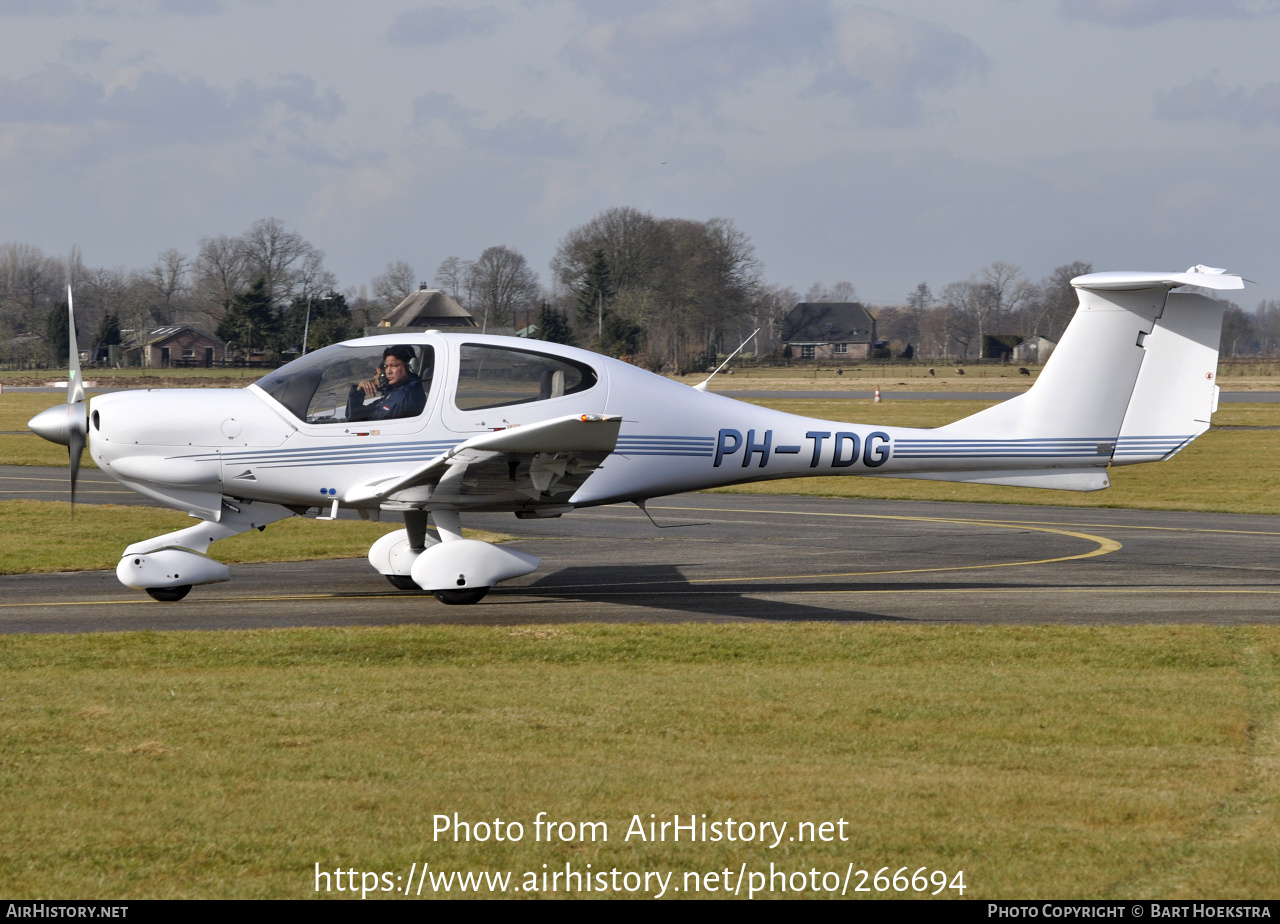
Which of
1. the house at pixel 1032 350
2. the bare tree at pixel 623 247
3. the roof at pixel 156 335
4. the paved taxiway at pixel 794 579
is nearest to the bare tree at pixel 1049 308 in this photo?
the house at pixel 1032 350

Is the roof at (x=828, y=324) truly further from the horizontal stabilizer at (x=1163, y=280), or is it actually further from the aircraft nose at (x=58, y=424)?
the aircraft nose at (x=58, y=424)

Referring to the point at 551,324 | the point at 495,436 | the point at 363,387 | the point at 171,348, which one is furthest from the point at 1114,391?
the point at 171,348

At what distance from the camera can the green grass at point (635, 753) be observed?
201 inches

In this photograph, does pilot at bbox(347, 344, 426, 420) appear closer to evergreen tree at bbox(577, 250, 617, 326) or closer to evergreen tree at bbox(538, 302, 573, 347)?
evergreen tree at bbox(538, 302, 573, 347)

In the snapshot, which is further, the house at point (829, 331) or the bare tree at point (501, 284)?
the house at point (829, 331)

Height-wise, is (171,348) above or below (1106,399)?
below

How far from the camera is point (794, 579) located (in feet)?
46.7

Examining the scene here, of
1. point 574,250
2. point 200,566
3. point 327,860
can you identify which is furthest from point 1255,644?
point 574,250

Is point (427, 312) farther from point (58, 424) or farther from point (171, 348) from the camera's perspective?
point (58, 424)

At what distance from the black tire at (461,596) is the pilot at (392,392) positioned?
185cm

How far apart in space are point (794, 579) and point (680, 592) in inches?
64.8

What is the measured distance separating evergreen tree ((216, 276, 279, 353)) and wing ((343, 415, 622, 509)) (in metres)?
47.9

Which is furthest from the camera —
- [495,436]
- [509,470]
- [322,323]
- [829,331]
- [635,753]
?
[829,331]

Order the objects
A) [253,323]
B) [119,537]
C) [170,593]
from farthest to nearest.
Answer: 1. [253,323]
2. [119,537]
3. [170,593]
